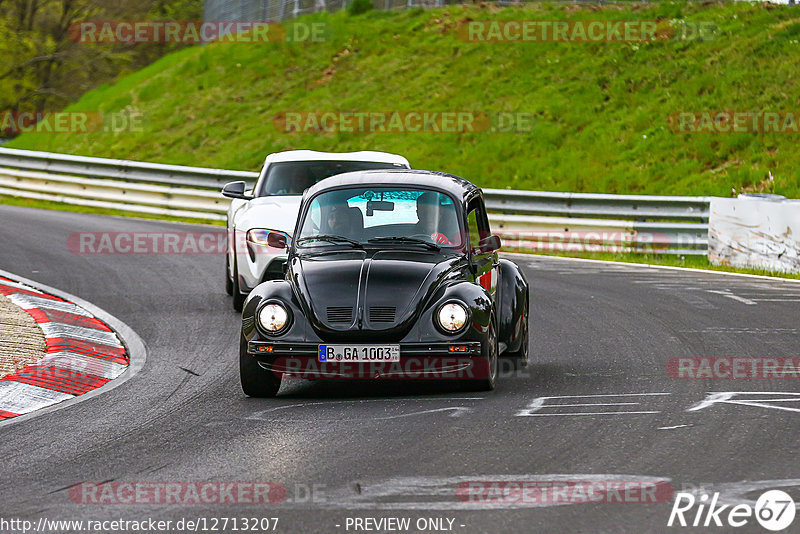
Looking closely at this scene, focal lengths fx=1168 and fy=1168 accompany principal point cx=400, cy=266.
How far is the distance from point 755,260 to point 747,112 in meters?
10.3

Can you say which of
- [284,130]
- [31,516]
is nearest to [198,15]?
[284,130]

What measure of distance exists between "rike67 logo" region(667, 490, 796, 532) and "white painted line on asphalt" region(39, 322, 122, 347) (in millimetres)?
6591

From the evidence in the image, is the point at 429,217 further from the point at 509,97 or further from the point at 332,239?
the point at 509,97

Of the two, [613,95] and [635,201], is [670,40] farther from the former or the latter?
[635,201]

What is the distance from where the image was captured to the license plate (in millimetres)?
7895

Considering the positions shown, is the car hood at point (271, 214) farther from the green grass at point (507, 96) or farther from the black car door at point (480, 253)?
the green grass at point (507, 96)

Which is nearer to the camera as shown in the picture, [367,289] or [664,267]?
[367,289]

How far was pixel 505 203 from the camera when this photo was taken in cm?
2158

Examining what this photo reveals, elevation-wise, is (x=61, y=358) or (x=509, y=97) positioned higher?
(x=509, y=97)

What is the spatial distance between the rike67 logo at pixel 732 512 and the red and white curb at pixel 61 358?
4.55 meters

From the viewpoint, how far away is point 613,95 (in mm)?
29469

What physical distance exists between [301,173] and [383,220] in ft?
14.0

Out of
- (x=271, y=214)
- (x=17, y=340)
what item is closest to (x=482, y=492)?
(x=17, y=340)

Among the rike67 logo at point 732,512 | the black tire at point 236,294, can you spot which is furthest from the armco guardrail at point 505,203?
the rike67 logo at point 732,512
